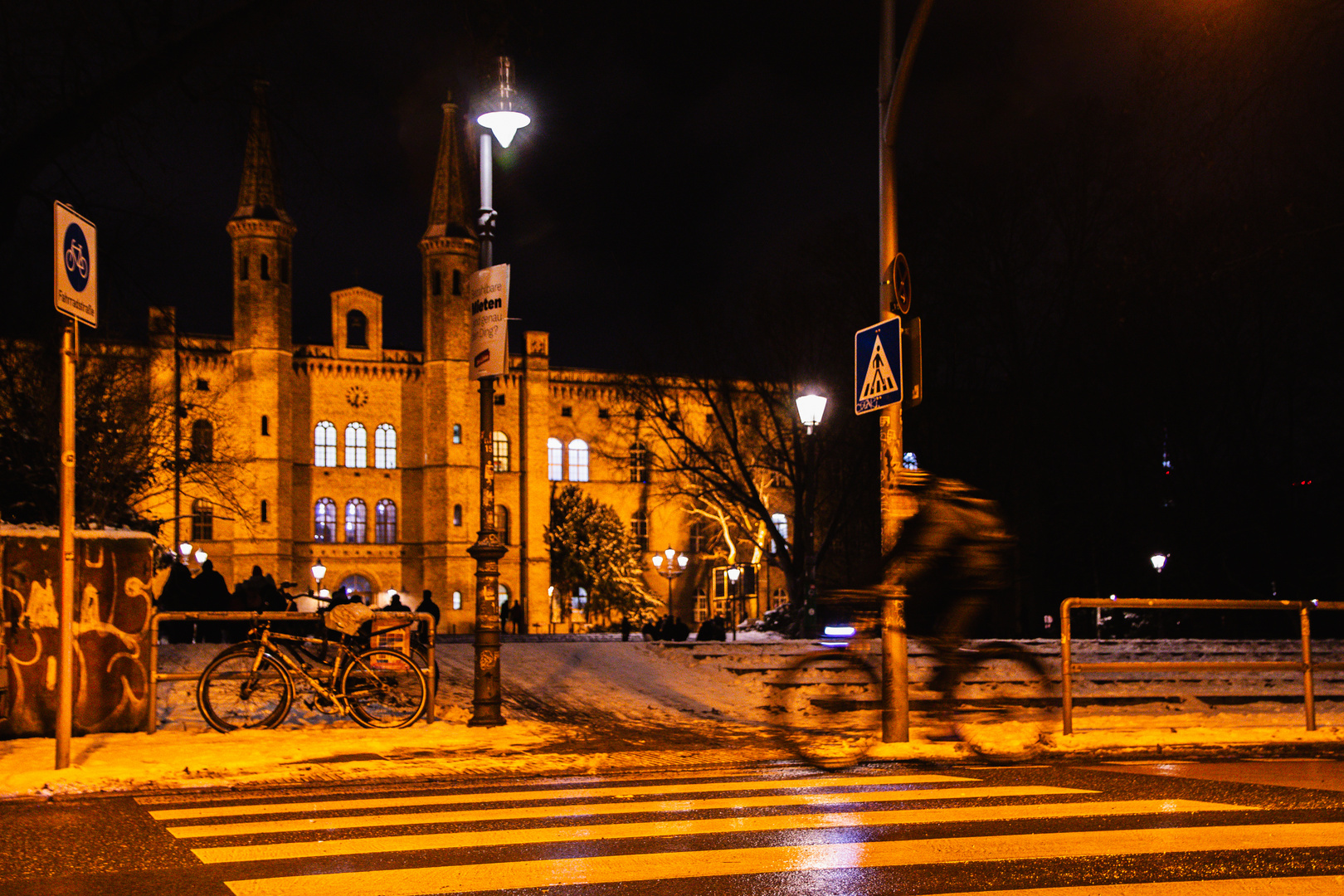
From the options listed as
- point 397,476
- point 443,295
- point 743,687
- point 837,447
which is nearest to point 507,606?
point 397,476

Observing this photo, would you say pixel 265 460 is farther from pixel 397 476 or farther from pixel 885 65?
pixel 885 65

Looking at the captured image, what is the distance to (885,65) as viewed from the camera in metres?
10.3

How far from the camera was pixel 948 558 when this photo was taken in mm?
8398

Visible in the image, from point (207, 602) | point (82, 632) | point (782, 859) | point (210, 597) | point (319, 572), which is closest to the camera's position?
point (782, 859)

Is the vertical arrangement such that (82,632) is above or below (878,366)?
below

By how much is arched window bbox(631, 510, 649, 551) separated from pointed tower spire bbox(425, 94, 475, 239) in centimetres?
1873

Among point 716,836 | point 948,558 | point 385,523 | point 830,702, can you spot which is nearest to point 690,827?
point 716,836

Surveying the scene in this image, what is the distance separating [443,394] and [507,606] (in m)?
12.7

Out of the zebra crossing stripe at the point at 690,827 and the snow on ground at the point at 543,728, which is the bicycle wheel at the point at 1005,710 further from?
the zebra crossing stripe at the point at 690,827

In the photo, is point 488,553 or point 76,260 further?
point 488,553

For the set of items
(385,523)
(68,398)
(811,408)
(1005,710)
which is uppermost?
(811,408)

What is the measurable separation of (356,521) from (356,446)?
4.12 m

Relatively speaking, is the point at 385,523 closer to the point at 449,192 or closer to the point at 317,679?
the point at 449,192

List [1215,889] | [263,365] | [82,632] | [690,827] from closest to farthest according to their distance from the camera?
[1215,889] < [690,827] < [82,632] < [263,365]
